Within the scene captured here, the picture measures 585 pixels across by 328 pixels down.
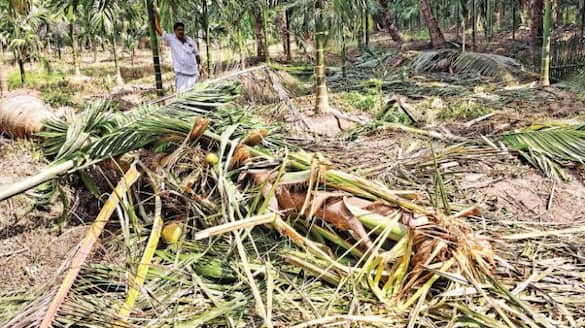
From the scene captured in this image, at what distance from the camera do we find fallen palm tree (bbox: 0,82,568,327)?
2811 mm

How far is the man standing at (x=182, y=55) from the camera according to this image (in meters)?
7.02

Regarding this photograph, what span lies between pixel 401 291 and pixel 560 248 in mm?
1266

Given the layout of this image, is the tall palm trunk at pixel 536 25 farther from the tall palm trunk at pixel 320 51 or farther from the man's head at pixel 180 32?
the man's head at pixel 180 32

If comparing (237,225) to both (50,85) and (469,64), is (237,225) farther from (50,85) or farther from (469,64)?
(50,85)

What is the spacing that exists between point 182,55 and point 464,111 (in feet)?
16.5

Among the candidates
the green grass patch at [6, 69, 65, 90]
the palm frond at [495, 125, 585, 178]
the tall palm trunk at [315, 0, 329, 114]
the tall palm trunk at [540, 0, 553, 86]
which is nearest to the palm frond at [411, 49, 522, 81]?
the tall palm trunk at [540, 0, 553, 86]

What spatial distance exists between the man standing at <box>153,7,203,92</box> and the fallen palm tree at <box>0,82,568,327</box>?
10.9ft

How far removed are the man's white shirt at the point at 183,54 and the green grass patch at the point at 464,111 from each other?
435 cm

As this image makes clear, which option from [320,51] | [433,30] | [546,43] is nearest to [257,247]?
[320,51]

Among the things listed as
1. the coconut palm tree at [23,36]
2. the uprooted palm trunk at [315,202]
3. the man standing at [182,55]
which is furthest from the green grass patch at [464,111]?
the coconut palm tree at [23,36]

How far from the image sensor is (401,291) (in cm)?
296

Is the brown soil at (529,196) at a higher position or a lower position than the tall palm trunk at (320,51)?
lower

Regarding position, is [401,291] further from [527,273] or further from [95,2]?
[95,2]

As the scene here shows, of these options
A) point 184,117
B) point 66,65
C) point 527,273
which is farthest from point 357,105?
point 66,65
